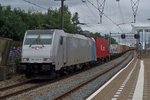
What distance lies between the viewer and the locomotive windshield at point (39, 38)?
29000 millimetres

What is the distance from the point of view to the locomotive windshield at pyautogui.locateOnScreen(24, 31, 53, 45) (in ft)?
95.1

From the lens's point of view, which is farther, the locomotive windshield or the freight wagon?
the freight wagon

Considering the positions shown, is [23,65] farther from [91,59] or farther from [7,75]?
[91,59]

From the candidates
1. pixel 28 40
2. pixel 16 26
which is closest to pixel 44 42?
pixel 28 40

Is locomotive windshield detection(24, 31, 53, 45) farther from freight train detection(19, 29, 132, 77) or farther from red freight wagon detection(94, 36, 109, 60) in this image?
red freight wagon detection(94, 36, 109, 60)

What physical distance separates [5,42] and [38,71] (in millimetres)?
3628

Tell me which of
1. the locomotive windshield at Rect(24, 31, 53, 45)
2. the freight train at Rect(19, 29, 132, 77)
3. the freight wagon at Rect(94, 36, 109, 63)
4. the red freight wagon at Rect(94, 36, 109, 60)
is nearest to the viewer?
the freight train at Rect(19, 29, 132, 77)

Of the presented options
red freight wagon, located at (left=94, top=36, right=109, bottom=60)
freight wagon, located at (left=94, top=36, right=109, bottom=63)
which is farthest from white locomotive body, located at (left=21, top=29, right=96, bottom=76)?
red freight wagon, located at (left=94, top=36, right=109, bottom=60)

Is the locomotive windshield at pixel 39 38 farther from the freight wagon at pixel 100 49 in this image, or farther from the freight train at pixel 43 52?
the freight wagon at pixel 100 49

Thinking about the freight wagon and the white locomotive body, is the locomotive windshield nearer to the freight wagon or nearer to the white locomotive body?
the white locomotive body

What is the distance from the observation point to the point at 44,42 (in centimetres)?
2894

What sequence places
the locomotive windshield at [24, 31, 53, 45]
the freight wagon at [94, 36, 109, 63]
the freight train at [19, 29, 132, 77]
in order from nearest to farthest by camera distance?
the freight train at [19, 29, 132, 77] < the locomotive windshield at [24, 31, 53, 45] < the freight wagon at [94, 36, 109, 63]

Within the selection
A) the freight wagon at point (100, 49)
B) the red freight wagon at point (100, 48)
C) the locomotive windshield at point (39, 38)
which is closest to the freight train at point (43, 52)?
the locomotive windshield at point (39, 38)

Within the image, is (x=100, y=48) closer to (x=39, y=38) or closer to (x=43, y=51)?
(x=39, y=38)
